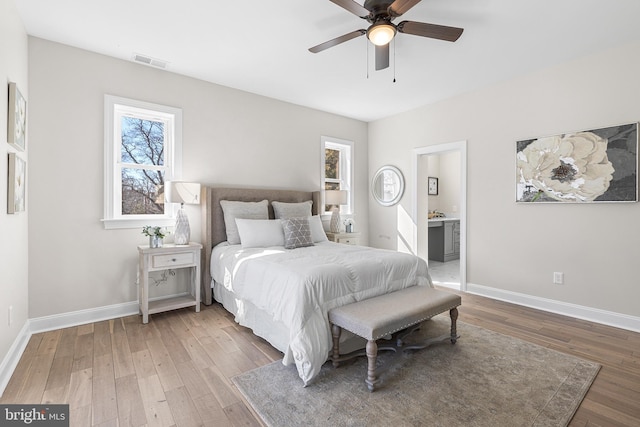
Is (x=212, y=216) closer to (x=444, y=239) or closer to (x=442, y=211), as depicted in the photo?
(x=444, y=239)

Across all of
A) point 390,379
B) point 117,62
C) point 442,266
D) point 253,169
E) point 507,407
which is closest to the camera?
point 507,407

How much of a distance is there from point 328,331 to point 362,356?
0.43m

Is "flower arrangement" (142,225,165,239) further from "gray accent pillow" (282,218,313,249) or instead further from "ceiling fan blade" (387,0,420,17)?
"ceiling fan blade" (387,0,420,17)

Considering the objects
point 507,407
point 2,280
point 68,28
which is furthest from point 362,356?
point 68,28

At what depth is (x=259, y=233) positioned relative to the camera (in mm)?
3512

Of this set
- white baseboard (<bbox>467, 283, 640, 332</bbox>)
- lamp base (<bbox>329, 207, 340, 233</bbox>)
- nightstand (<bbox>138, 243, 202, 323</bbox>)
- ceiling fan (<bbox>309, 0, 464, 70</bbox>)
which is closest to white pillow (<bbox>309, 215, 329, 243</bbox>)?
lamp base (<bbox>329, 207, 340, 233</bbox>)

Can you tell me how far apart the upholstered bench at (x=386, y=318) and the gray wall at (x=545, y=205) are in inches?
69.8

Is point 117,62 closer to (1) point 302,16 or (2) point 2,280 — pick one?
(1) point 302,16

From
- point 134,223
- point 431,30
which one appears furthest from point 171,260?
point 431,30

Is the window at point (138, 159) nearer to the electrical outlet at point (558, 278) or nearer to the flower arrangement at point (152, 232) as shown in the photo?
the flower arrangement at point (152, 232)

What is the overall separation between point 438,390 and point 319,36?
3092 mm

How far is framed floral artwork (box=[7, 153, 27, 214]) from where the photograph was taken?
2.20 m

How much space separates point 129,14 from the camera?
2.54 m

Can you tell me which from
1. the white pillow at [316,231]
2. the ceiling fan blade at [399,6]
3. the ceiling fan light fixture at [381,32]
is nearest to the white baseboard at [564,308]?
the white pillow at [316,231]
